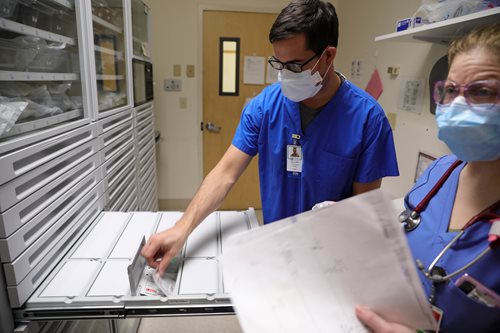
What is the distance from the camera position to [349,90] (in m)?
1.07

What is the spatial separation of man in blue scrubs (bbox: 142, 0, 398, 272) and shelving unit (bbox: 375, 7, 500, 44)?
0.38 metres

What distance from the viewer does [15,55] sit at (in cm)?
98

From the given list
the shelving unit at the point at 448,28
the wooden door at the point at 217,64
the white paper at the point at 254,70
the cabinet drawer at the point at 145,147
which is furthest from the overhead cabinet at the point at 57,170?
the white paper at the point at 254,70

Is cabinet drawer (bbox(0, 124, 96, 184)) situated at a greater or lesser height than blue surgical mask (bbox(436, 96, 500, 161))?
lesser

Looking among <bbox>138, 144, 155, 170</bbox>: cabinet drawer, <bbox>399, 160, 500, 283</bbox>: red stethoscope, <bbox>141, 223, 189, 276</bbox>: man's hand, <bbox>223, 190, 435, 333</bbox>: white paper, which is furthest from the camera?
<bbox>138, 144, 155, 170</bbox>: cabinet drawer

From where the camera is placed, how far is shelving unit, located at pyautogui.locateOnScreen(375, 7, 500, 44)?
1.00 metres

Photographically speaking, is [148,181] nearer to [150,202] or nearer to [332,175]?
[150,202]

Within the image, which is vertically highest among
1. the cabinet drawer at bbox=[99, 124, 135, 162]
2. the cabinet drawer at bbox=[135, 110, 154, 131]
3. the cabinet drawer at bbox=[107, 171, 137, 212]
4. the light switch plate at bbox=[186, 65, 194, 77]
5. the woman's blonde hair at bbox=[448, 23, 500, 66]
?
the light switch plate at bbox=[186, 65, 194, 77]

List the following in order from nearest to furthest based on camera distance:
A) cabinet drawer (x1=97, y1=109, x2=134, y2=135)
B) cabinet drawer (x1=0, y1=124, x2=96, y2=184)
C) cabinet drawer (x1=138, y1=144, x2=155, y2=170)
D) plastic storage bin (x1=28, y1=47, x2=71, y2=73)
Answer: cabinet drawer (x1=0, y1=124, x2=96, y2=184) → plastic storage bin (x1=28, y1=47, x2=71, y2=73) → cabinet drawer (x1=97, y1=109, x2=134, y2=135) → cabinet drawer (x1=138, y1=144, x2=155, y2=170)

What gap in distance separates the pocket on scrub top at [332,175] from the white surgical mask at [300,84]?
21cm

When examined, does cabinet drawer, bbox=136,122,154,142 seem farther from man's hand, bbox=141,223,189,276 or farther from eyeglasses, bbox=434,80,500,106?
eyeglasses, bbox=434,80,500,106

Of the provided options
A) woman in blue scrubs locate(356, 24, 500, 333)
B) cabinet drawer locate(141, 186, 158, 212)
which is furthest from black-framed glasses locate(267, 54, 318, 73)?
cabinet drawer locate(141, 186, 158, 212)

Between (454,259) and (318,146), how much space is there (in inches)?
21.7

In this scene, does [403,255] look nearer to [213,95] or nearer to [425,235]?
[425,235]
